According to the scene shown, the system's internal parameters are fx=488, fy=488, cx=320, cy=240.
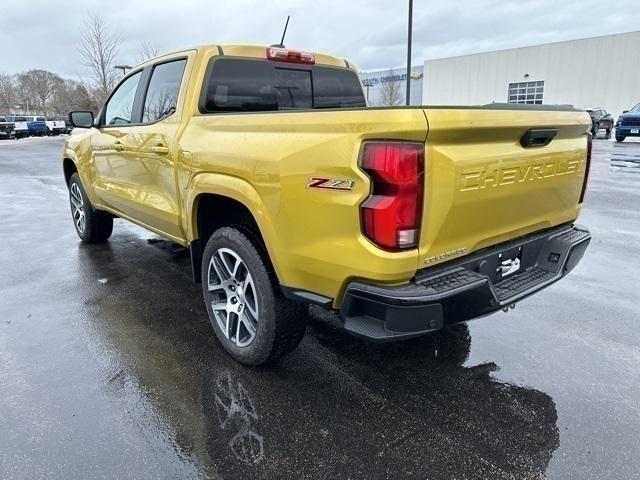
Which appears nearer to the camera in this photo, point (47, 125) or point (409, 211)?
point (409, 211)

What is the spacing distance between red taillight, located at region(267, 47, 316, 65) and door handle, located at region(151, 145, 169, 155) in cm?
108

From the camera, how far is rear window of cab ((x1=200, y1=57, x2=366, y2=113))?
11.7ft

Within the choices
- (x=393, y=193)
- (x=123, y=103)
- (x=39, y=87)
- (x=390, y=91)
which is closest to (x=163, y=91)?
(x=123, y=103)

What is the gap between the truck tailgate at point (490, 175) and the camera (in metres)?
2.15

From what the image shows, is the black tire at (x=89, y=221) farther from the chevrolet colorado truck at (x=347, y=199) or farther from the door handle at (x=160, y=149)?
the door handle at (x=160, y=149)

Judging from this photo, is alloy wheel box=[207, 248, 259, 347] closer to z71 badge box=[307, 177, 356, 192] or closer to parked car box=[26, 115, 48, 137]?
z71 badge box=[307, 177, 356, 192]

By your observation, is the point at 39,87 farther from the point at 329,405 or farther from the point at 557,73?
the point at 329,405

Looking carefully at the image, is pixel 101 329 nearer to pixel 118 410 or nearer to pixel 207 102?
pixel 118 410

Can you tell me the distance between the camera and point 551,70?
151ft

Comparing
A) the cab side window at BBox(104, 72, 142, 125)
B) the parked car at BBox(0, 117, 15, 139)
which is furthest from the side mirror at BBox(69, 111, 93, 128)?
the parked car at BBox(0, 117, 15, 139)

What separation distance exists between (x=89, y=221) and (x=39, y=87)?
9692 cm

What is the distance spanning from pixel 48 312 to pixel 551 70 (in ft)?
168

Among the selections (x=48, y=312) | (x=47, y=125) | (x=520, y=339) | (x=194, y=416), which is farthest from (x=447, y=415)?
(x=47, y=125)

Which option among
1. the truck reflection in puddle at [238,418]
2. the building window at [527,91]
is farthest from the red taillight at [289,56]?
the building window at [527,91]
